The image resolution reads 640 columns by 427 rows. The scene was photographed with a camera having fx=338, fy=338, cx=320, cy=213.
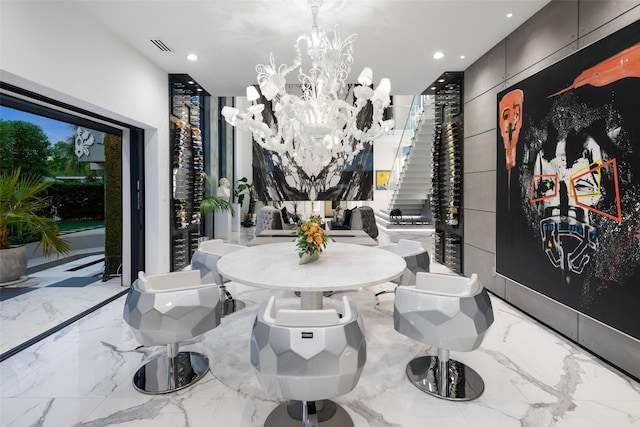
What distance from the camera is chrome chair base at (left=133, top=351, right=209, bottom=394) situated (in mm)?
2195

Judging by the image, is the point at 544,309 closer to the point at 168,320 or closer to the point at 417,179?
the point at 168,320

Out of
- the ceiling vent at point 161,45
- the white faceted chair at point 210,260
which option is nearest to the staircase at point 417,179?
the ceiling vent at point 161,45

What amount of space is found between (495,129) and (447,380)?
3050 mm

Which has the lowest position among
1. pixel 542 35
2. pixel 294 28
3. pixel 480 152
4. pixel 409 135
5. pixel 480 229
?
pixel 480 229

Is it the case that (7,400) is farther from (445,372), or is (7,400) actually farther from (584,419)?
(584,419)

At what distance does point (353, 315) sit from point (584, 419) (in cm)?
154

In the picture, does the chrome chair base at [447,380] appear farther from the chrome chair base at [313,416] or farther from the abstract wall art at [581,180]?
the abstract wall art at [581,180]

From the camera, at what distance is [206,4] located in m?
3.14

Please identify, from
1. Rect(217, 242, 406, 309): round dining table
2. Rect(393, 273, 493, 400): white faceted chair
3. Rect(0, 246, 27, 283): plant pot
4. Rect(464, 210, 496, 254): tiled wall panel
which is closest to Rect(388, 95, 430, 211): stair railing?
Rect(464, 210, 496, 254): tiled wall panel

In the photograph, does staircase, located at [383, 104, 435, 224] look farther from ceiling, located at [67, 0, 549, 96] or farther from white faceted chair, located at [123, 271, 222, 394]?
white faceted chair, located at [123, 271, 222, 394]

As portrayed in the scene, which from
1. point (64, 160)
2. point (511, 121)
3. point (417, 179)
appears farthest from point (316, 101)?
point (417, 179)

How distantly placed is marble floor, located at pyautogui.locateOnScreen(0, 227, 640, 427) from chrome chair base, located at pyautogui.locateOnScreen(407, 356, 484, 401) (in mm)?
49

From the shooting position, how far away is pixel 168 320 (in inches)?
79.7

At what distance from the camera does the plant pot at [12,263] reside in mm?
4137
